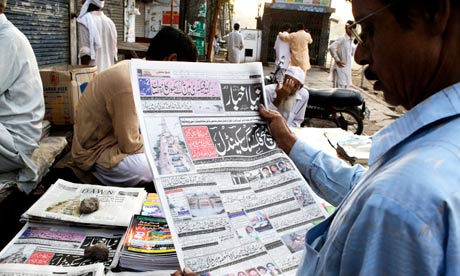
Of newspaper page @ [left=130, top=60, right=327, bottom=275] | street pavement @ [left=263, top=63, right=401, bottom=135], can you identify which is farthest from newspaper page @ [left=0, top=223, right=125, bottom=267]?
street pavement @ [left=263, top=63, right=401, bottom=135]

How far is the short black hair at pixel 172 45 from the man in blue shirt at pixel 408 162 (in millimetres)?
1921

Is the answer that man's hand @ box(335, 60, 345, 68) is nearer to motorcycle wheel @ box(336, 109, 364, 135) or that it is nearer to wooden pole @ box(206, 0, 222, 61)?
motorcycle wheel @ box(336, 109, 364, 135)

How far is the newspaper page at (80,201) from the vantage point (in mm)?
1679

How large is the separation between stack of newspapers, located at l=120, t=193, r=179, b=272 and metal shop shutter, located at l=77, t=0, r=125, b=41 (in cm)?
812

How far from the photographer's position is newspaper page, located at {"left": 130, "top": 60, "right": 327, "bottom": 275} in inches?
41.8

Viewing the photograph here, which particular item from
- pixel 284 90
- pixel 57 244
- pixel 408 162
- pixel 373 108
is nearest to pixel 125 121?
pixel 57 244

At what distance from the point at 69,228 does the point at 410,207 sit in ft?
4.99

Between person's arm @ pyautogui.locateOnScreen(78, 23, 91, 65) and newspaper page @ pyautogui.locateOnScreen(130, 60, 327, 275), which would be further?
person's arm @ pyautogui.locateOnScreen(78, 23, 91, 65)

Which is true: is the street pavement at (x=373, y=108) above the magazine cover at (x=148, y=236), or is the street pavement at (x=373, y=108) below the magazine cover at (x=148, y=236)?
below

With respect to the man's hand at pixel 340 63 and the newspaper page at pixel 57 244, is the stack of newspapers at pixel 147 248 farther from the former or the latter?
the man's hand at pixel 340 63

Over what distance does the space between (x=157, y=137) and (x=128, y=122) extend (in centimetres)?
142

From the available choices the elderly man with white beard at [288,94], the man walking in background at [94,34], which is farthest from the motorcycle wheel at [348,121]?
the man walking in background at [94,34]

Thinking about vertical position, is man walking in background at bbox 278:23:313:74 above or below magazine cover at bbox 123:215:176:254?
above

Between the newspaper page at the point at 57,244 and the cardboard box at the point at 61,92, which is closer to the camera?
the newspaper page at the point at 57,244
